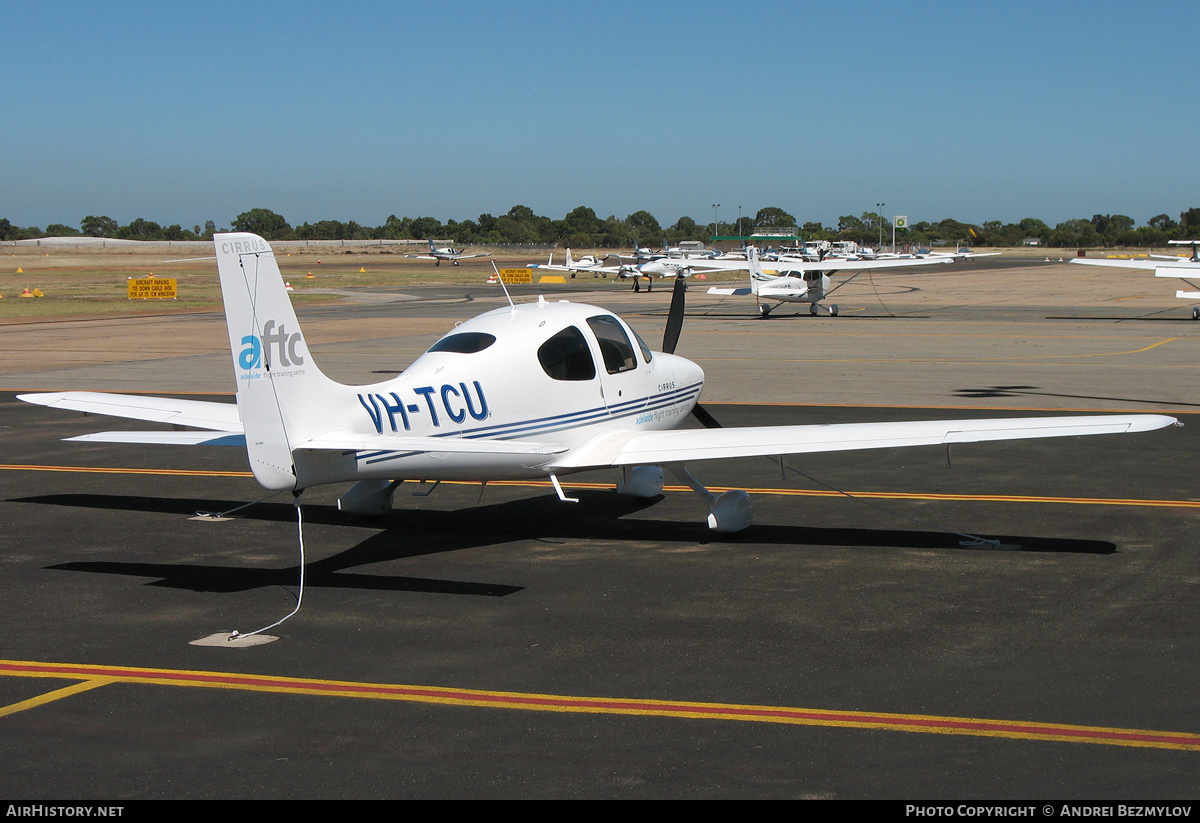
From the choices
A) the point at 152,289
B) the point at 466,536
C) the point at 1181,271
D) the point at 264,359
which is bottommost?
the point at 466,536

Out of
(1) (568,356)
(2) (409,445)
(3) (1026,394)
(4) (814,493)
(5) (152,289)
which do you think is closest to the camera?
(2) (409,445)

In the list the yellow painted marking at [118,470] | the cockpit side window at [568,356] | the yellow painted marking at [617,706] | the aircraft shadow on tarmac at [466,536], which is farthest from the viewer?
the yellow painted marking at [118,470]

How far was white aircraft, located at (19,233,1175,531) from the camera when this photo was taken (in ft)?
28.8

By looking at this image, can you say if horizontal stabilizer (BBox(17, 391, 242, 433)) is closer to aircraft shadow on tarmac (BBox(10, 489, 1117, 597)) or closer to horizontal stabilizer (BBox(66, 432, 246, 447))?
horizontal stabilizer (BBox(66, 432, 246, 447))

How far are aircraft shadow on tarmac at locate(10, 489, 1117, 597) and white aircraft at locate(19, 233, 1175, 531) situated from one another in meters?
0.42

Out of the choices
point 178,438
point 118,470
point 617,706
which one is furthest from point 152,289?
point 617,706

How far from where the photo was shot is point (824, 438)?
424 inches

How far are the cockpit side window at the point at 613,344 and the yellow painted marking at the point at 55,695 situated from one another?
19.3 feet

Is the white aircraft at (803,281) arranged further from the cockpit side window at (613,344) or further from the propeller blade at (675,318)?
the cockpit side window at (613,344)

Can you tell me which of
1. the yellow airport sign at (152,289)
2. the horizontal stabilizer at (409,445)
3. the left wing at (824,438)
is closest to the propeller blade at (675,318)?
the left wing at (824,438)

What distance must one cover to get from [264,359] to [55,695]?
114 inches

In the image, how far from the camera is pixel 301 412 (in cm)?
899

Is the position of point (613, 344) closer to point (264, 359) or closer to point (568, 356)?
point (568, 356)

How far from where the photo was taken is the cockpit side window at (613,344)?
1175 cm
